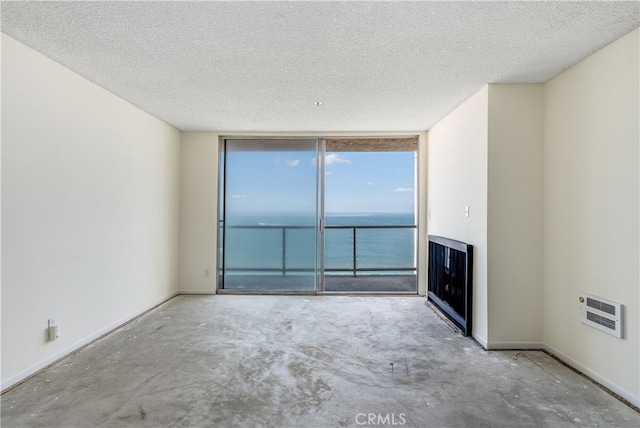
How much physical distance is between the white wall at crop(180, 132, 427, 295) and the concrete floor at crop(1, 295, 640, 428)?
51.0 inches

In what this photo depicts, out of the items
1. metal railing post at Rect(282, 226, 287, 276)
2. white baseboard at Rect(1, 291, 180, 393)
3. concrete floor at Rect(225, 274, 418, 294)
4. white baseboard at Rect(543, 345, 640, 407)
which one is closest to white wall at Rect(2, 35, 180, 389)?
white baseboard at Rect(1, 291, 180, 393)

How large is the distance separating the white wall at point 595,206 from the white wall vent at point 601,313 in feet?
0.13

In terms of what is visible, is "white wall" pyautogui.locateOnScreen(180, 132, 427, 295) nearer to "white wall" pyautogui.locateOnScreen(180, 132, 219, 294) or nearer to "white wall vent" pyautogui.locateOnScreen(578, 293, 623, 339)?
"white wall" pyautogui.locateOnScreen(180, 132, 219, 294)

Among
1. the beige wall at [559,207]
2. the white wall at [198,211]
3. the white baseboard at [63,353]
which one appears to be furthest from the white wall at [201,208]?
the beige wall at [559,207]

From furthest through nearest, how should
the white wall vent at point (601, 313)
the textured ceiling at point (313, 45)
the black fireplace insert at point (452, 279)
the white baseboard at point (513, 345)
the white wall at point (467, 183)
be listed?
the black fireplace insert at point (452, 279), the white wall at point (467, 183), the white baseboard at point (513, 345), the white wall vent at point (601, 313), the textured ceiling at point (313, 45)

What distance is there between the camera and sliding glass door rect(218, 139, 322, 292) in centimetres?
467

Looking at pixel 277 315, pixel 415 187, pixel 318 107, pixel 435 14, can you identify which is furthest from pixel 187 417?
pixel 415 187

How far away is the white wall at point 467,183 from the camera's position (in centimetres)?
287

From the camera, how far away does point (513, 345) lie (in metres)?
2.77

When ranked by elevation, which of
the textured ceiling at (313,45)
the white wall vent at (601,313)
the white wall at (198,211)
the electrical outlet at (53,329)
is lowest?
the electrical outlet at (53,329)

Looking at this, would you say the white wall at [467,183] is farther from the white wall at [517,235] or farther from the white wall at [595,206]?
the white wall at [595,206]

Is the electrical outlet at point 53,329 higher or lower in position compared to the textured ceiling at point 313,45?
lower

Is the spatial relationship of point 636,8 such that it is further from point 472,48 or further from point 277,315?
point 277,315

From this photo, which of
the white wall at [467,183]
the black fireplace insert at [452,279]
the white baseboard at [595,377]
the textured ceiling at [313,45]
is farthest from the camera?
the black fireplace insert at [452,279]
